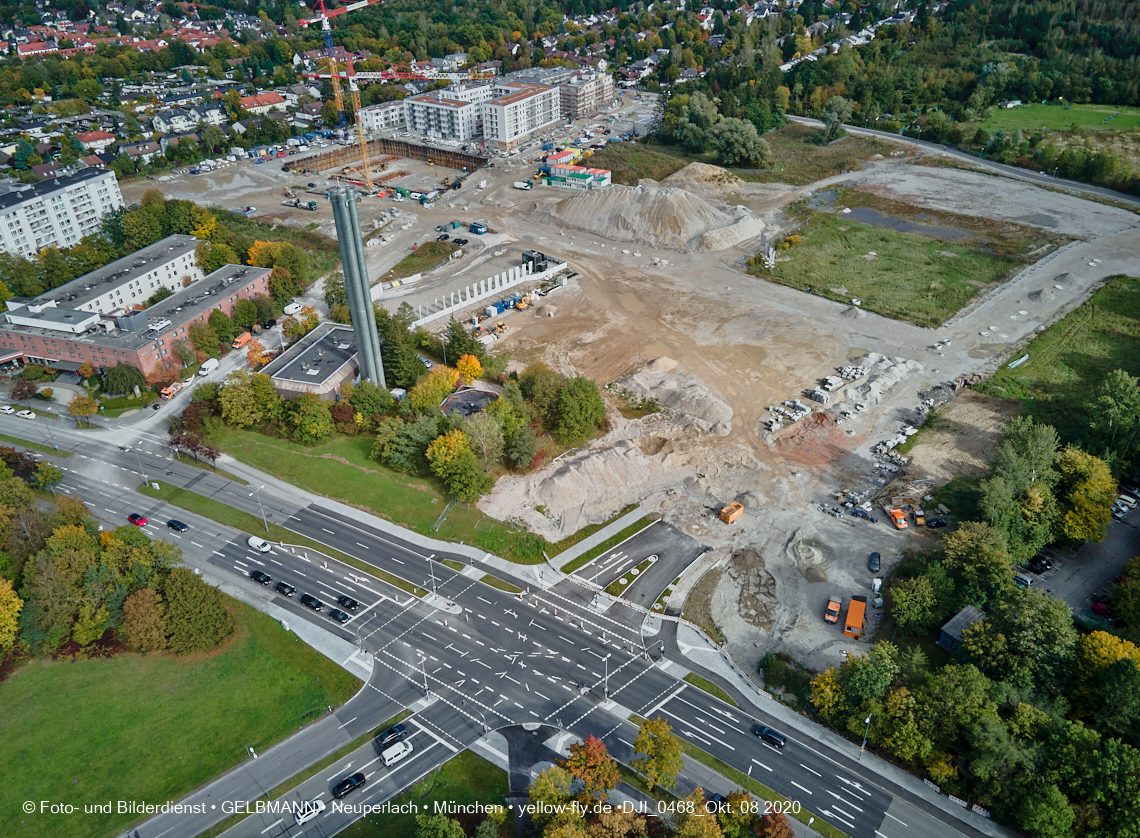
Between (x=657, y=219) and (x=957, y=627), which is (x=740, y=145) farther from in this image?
(x=957, y=627)

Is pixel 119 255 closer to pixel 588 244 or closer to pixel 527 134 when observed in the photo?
pixel 588 244

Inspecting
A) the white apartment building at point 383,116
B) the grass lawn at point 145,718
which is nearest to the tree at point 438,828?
the grass lawn at point 145,718

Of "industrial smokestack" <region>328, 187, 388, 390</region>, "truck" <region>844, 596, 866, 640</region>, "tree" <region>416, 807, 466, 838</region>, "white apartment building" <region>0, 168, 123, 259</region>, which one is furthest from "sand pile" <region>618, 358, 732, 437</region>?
"white apartment building" <region>0, 168, 123, 259</region>

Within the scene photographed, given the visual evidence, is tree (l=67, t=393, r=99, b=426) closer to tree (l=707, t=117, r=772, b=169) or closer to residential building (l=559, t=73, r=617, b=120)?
tree (l=707, t=117, r=772, b=169)

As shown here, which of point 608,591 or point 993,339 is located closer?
point 608,591

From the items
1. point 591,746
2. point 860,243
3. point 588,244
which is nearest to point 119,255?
point 588,244

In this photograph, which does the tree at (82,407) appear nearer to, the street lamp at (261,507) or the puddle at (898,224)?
the street lamp at (261,507)

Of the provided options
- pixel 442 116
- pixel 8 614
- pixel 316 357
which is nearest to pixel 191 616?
pixel 8 614
